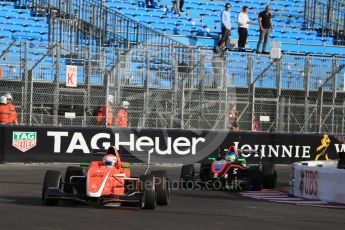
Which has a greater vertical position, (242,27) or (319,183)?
(242,27)

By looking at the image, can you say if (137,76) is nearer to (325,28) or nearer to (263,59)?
(263,59)

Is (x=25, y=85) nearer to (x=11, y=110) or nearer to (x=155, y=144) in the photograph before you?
(x=11, y=110)

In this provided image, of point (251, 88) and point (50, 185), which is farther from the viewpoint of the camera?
point (251, 88)

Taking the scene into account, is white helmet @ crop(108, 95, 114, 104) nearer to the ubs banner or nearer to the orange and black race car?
the ubs banner

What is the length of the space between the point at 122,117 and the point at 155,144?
1341 mm

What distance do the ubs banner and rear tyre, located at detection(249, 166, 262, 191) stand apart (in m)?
5.14

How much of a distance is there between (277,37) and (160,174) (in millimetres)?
22427

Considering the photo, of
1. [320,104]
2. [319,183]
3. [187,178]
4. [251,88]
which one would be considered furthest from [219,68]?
[319,183]

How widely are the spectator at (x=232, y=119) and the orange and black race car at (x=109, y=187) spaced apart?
39.0 feet

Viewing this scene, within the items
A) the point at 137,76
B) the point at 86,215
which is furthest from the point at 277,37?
the point at 86,215

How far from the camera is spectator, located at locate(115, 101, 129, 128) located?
1004 inches

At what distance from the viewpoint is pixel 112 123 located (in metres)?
25.8

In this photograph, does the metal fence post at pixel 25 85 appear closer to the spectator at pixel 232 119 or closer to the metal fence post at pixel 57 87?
the metal fence post at pixel 57 87

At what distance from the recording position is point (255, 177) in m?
18.6
